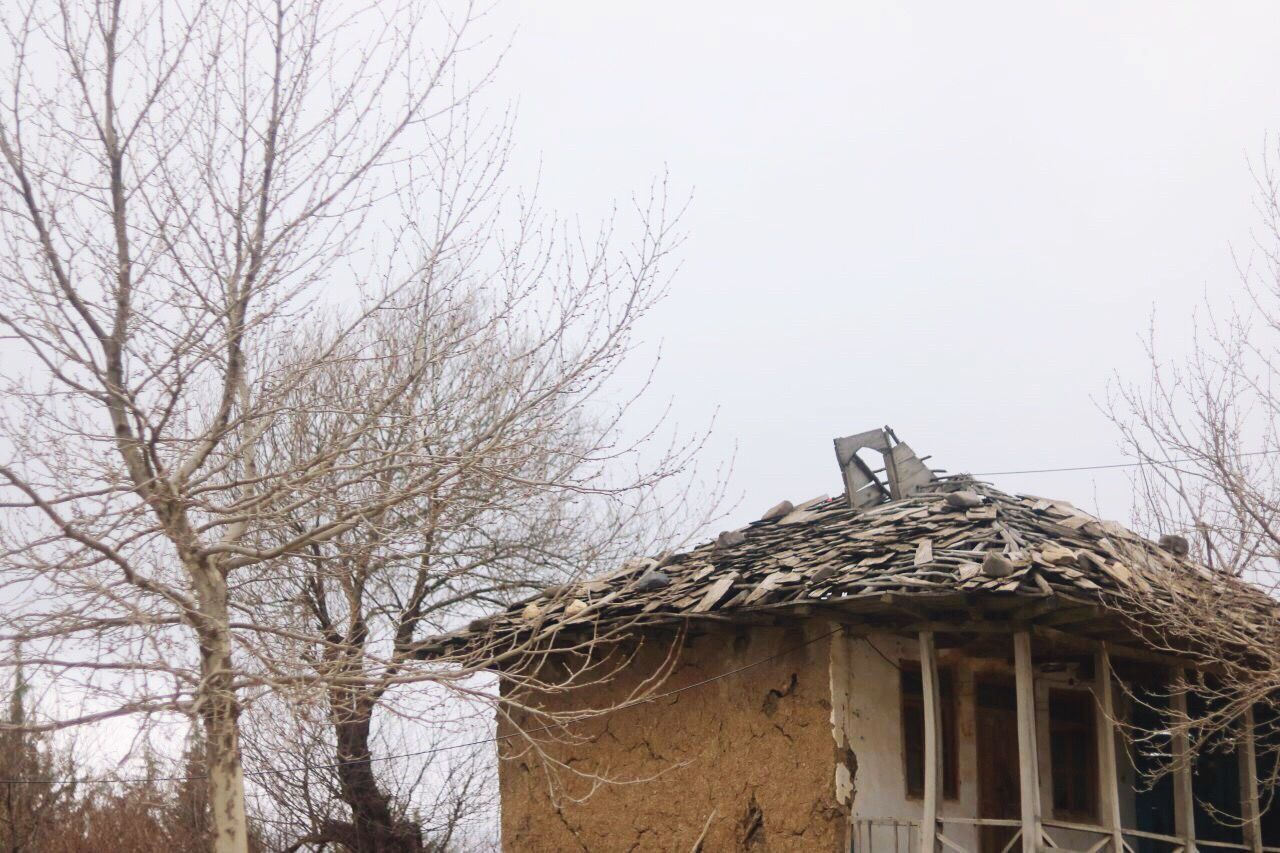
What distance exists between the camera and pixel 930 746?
1050 centimetres

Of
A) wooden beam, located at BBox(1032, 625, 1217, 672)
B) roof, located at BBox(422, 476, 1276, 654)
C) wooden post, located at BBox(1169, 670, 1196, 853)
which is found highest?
roof, located at BBox(422, 476, 1276, 654)

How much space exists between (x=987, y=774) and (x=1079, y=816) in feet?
3.06

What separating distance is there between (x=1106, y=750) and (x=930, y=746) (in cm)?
150

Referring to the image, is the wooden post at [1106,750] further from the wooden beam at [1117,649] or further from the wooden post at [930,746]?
the wooden post at [930,746]

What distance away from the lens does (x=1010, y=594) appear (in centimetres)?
989

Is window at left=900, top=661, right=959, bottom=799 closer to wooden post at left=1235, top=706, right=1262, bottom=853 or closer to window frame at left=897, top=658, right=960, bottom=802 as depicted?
window frame at left=897, top=658, right=960, bottom=802

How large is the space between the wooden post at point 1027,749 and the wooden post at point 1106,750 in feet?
2.29

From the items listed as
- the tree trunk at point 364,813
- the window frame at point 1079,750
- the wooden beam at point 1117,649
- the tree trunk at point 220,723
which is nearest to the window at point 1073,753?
the window frame at point 1079,750

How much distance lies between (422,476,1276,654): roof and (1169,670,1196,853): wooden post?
3.21ft

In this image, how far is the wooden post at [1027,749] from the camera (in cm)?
1011

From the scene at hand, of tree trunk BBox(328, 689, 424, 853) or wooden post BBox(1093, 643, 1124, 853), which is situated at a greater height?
wooden post BBox(1093, 643, 1124, 853)

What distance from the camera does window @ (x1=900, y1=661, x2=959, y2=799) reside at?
11273mm

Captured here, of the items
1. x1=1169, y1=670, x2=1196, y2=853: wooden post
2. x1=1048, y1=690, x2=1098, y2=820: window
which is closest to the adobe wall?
x1=1048, y1=690, x2=1098, y2=820: window

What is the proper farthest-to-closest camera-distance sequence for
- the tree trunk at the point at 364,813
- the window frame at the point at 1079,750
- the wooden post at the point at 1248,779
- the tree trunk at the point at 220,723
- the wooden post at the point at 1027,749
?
the tree trunk at the point at 364,813 → the window frame at the point at 1079,750 → the wooden post at the point at 1248,779 → the wooden post at the point at 1027,749 → the tree trunk at the point at 220,723
